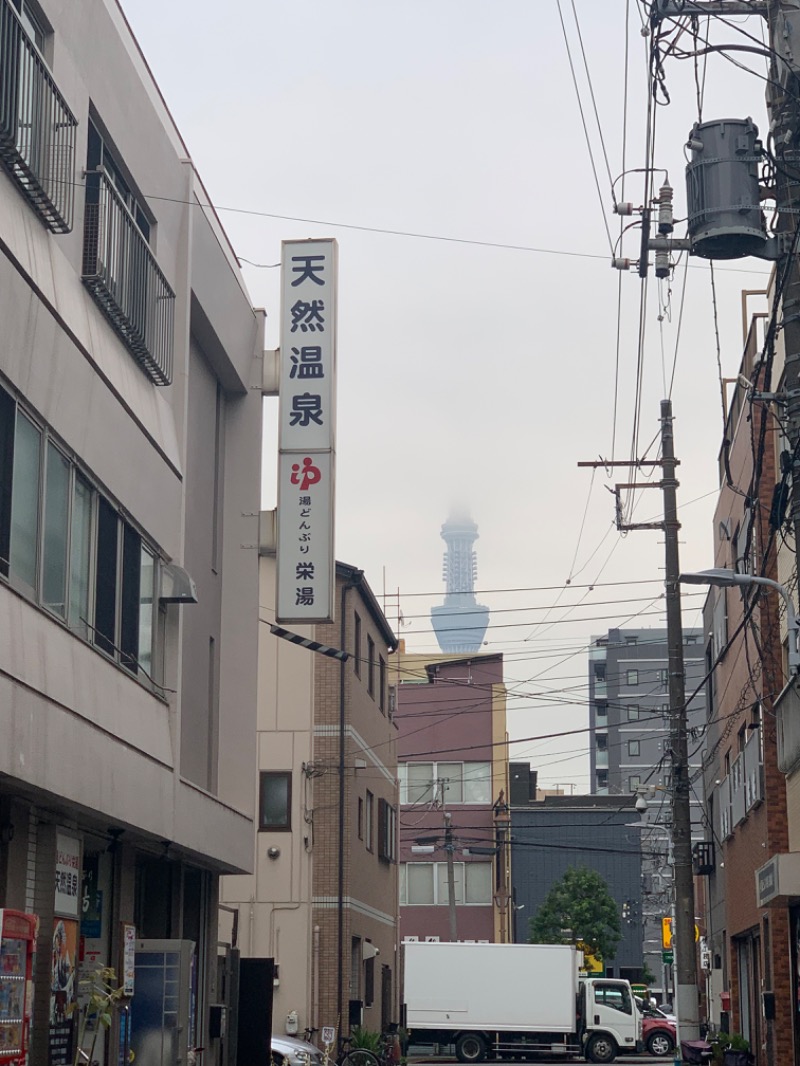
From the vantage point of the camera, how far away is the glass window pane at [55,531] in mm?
13945

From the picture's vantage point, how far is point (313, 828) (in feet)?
112

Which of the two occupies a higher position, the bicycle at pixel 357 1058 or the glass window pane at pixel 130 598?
the glass window pane at pixel 130 598

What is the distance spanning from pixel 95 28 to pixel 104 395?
408 centimetres

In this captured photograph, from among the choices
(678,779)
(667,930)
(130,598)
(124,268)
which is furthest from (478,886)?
(124,268)

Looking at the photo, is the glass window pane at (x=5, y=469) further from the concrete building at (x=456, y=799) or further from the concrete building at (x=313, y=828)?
the concrete building at (x=456, y=799)

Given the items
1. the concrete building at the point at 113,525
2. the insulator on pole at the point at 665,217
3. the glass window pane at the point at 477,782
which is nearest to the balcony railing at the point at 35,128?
the concrete building at the point at 113,525

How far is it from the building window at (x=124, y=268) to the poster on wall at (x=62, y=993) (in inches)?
259

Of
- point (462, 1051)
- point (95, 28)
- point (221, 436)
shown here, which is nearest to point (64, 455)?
point (95, 28)

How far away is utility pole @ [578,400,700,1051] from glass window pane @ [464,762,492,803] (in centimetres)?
3710

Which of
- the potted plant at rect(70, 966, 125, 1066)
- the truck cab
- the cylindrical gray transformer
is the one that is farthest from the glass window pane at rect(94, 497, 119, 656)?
the truck cab

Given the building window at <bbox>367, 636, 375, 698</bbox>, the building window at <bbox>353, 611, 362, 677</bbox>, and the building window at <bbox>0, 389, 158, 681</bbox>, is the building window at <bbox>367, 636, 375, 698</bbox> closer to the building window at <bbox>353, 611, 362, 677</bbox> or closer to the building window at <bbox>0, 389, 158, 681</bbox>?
the building window at <bbox>353, 611, 362, 677</bbox>

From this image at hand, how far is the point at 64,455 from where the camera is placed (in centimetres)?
1444

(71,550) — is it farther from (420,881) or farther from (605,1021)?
(420,881)

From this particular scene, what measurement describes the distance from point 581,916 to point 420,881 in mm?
8995
